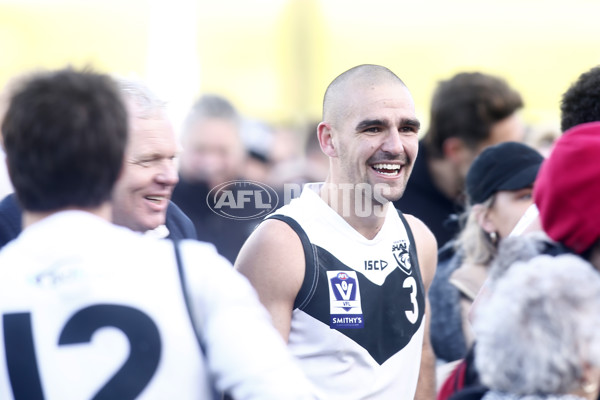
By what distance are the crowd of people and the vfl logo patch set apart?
12mm

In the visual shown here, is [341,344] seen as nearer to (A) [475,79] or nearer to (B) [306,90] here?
(A) [475,79]

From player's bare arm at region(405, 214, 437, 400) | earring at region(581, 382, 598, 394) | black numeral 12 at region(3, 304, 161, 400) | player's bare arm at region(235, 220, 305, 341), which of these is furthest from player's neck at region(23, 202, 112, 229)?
player's bare arm at region(405, 214, 437, 400)

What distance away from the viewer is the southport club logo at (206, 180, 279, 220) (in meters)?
3.73

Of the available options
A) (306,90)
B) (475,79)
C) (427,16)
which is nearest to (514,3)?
(427,16)

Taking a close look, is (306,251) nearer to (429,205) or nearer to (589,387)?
(589,387)

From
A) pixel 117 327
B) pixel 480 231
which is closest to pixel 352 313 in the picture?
pixel 480 231

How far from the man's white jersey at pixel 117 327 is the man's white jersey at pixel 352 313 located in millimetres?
1008

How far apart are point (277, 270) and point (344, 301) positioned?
0.25m

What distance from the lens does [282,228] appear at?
284 centimetres

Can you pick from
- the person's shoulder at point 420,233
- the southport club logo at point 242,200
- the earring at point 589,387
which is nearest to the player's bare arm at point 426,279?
the person's shoulder at point 420,233

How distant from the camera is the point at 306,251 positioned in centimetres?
279

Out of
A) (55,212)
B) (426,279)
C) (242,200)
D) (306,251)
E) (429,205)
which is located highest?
(55,212)

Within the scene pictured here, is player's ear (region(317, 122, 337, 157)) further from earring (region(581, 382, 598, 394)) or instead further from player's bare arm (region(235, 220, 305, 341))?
earring (region(581, 382, 598, 394))

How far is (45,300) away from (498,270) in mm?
1013
